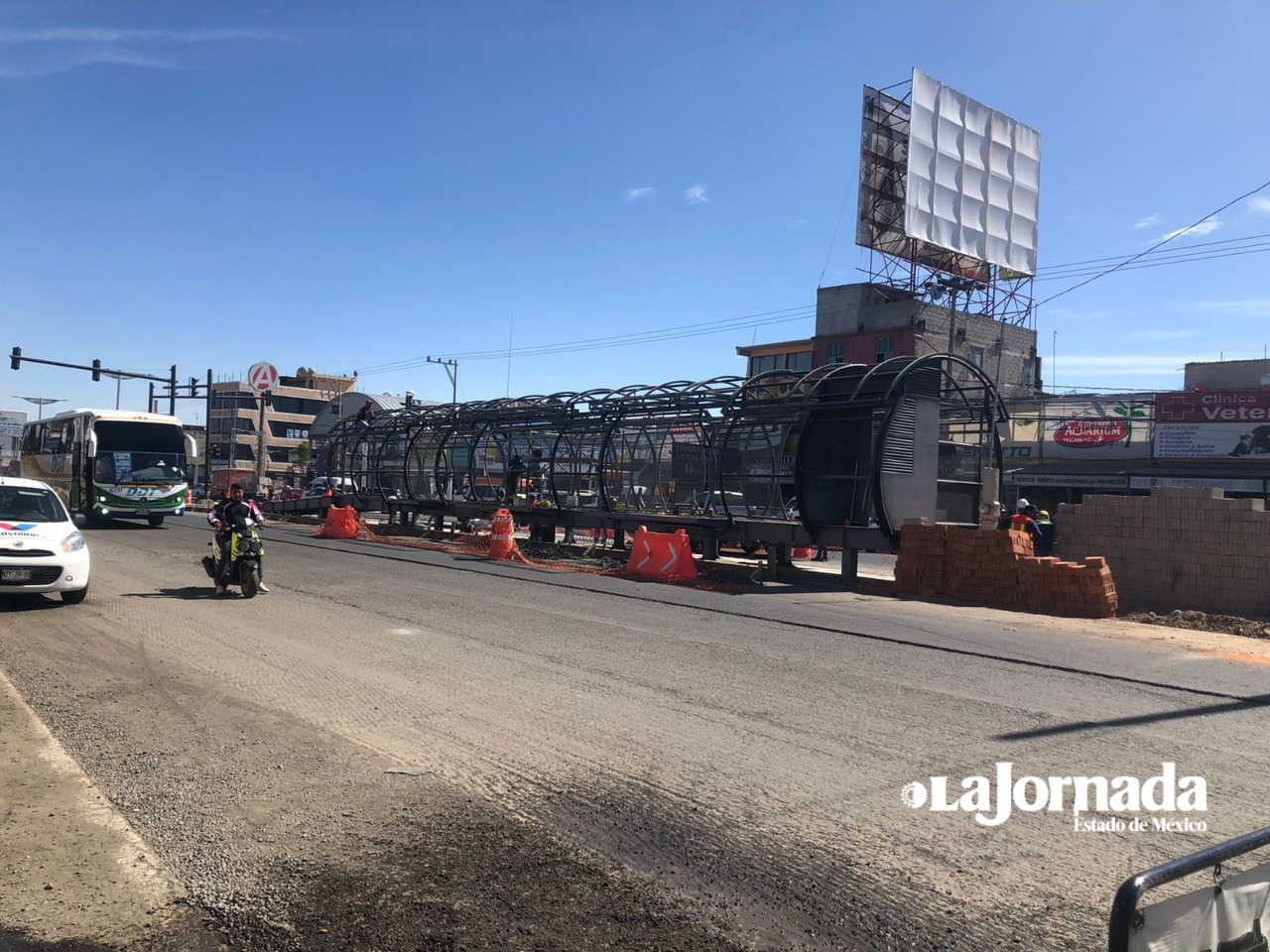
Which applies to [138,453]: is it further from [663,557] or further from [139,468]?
[663,557]

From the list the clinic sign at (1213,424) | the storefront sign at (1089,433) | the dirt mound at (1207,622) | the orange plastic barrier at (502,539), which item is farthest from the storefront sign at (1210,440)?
the orange plastic barrier at (502,539)

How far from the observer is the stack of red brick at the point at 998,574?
14.2 metres

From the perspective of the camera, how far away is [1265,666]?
1019 cm

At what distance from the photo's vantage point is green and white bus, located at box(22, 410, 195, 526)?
1111 inches

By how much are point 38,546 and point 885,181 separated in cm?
4748

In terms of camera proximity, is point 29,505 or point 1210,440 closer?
point 29,505

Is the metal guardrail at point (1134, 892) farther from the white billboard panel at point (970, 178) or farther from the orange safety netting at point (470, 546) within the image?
the white billboard panel at point (970, 178)

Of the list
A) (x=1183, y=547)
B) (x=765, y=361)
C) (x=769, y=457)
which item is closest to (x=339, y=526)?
(x=769, y=457)

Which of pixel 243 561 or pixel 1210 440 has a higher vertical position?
pixel 1210 440

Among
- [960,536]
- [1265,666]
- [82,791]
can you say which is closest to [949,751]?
[82,791]

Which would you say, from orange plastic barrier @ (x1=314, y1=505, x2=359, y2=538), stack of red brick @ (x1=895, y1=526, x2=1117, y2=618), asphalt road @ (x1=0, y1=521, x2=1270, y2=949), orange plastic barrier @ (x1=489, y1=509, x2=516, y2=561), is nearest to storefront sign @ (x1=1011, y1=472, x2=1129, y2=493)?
stack of red brick @ (x1=895, y1=526, x2=1117, y2=618)

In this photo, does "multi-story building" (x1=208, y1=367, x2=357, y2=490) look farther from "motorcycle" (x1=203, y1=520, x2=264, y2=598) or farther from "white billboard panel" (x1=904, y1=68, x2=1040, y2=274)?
"motorcycle" (x1=203, y1=520, x2=264, y2=598)

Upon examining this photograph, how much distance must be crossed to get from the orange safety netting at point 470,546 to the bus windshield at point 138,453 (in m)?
5.63

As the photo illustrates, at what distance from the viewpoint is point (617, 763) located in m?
5.84
